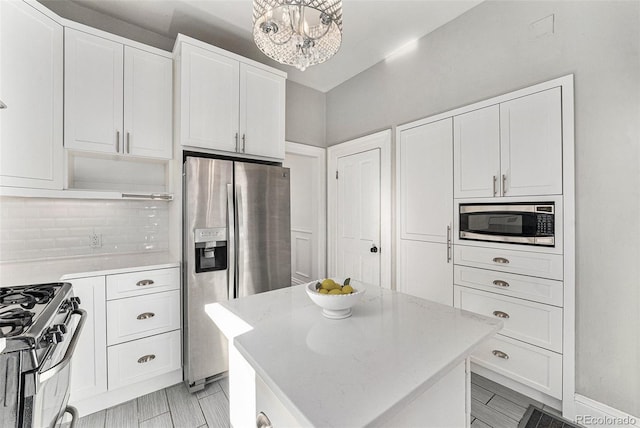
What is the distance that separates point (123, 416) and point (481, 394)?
96.4 inches

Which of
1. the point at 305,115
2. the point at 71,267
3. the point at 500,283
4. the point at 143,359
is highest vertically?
the point at 305,115

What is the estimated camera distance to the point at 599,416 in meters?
1.62

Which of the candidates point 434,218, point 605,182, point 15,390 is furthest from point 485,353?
point 15,390

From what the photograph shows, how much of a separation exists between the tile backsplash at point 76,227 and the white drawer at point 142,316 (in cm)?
66

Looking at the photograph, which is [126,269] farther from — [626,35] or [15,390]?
[626,35]

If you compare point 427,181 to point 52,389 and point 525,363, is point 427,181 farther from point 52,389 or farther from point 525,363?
point 52,389

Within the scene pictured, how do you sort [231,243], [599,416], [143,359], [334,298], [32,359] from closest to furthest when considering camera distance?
1. [32,359]
2. [334,298]
3. [599,416]
4. [143,359]
5. [231,243]

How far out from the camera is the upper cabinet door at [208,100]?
7.04 ft

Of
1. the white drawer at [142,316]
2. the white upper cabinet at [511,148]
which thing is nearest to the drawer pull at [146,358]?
the white drawer at [142,316]

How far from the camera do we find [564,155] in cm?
172

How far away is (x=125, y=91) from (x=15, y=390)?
81.1 inches

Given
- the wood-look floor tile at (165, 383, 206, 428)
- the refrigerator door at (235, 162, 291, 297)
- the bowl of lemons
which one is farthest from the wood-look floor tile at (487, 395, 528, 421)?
the wood-look floor tile at (165, 383, 206, 428)

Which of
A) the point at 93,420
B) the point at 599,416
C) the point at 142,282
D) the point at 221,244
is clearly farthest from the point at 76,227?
the point at 599,416

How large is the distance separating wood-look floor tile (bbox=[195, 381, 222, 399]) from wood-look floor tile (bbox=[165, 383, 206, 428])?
1.6 inches
